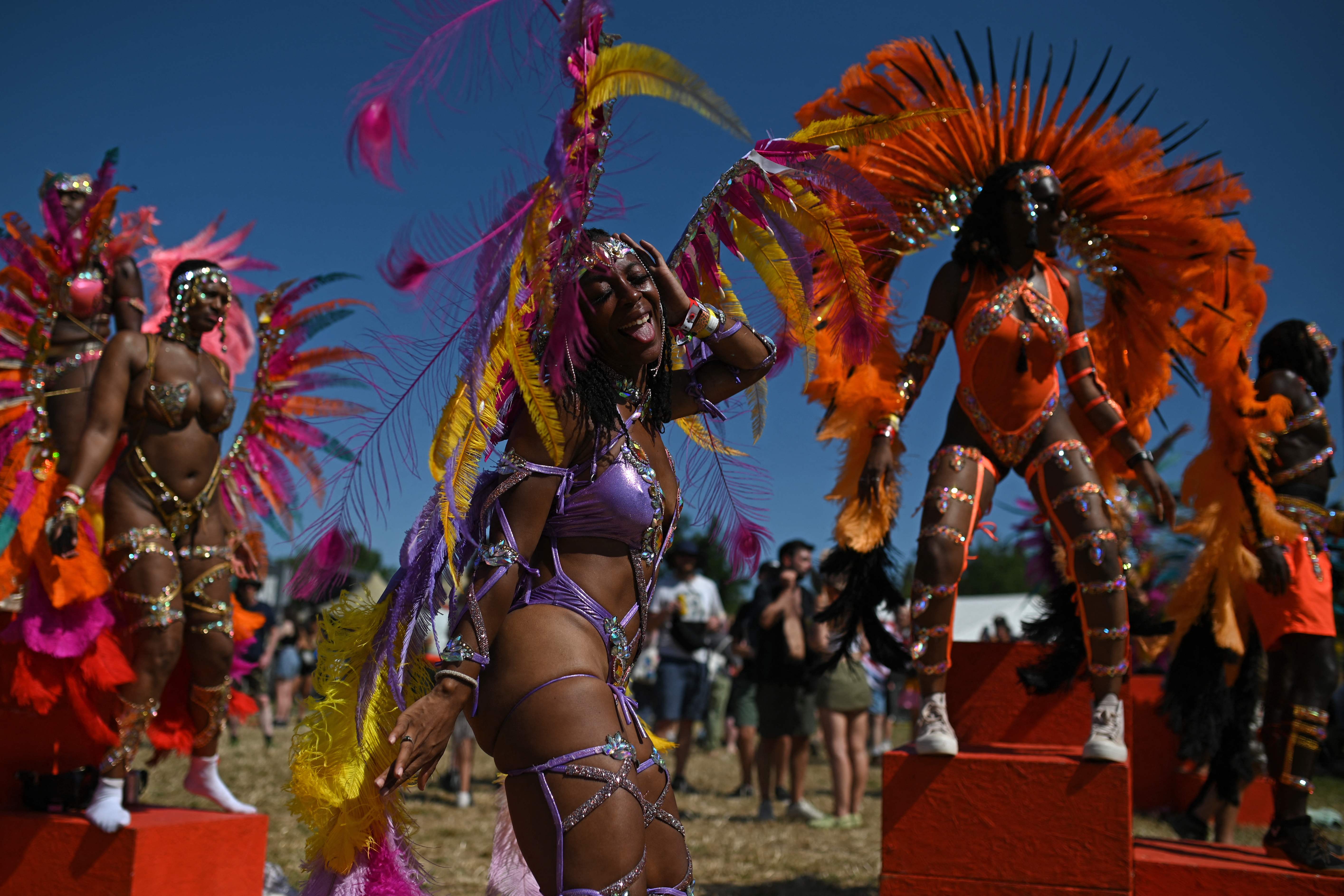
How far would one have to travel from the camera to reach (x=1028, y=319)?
402 centimetres

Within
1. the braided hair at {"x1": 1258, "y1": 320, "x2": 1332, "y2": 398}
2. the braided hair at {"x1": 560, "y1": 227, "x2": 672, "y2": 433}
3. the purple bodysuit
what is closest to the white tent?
the braided hair at {"x1": 1258, "y1": 320, "x2": 1332, "y2": 398}

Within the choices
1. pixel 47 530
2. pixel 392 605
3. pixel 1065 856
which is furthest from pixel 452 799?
pixel 392 605

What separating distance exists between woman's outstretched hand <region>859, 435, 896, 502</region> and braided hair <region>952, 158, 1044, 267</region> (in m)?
0.89

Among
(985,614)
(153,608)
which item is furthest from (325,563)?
(985,614)

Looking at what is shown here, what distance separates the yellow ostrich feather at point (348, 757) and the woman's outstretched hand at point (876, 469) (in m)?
2.14

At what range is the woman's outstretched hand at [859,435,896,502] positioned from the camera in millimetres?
3975

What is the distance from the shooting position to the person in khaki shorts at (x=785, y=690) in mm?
7301

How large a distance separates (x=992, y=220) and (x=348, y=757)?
328 cm

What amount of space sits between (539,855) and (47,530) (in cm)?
265

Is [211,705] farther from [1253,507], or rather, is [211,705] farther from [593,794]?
[1253,507]

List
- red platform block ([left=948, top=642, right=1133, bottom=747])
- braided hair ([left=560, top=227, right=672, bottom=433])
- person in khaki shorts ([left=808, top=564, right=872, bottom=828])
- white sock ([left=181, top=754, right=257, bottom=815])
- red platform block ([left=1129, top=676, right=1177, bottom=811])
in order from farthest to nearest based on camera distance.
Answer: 1. red platform block ([left=1129, top=676, right=1177, bottom=811])
2. person in khaki shorts ([left=808, top=564, right=872, bottom=828])
3. white sock ([left=181, top=754, right=257, bottom=815])
4. red platform block ([left=948, top=642, right=1133, bottom=747])
5. braided hair ([left=560, top=227, right=672, bottom=433])

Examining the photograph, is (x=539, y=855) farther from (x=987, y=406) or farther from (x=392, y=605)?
(x=987, y=406)

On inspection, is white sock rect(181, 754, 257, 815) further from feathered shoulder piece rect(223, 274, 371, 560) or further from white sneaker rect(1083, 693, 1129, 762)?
white sneaker rect(1083, 693, 1129, 762)

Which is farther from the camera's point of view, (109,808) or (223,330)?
(223,330)
